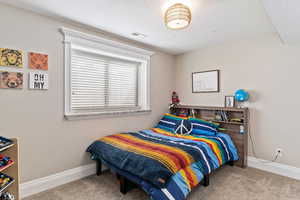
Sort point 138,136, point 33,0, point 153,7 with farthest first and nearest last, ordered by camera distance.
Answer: point 138,136 < point 153,7 < point 33,0

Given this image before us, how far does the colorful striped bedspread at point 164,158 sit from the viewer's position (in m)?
1.65

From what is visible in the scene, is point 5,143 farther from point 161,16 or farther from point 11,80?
point 161,16

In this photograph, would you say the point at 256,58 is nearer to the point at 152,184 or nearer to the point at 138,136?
the point at 138,136

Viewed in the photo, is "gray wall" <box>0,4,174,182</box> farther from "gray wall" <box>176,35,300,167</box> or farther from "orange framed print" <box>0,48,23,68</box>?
"gray wall" <box>176,35,300,167</box>

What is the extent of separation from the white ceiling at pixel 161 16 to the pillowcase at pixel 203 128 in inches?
61.9

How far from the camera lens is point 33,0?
1.85 meters

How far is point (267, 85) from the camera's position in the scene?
2.76m

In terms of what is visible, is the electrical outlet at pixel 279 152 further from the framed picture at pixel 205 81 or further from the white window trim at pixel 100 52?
the white window trim at pixel 100 52

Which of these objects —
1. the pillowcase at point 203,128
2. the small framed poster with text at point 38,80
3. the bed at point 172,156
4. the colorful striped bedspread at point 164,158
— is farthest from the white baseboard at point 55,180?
the pillowcase at point 203,128

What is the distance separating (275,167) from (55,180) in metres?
3.38

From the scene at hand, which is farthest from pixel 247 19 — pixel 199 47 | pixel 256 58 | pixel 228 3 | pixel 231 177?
pixel 231 177

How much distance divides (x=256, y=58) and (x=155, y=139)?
2.29 metres

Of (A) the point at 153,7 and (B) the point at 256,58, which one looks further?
(B) the point at 256,58

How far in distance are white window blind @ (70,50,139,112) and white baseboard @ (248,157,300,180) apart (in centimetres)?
241
